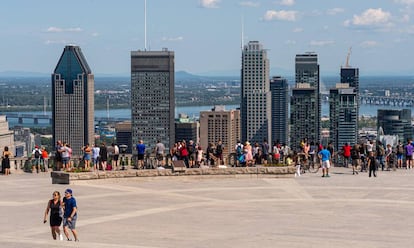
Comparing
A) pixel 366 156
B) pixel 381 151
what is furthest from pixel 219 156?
pixel 381 151

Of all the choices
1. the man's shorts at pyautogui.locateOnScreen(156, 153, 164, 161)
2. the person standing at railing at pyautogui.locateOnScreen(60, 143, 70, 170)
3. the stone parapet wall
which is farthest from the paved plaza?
the man's shorts at pyautogui.locateOnScreen(156, 153, 164, 161)

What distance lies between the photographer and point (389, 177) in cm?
3291

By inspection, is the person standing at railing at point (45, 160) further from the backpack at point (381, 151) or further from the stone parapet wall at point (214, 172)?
the backpack at point (381, 151)

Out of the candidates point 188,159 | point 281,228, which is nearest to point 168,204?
point 281,228

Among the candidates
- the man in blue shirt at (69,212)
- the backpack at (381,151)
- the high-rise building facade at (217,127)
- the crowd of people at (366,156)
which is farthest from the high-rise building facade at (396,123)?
the man in blue shirt at (69,212)

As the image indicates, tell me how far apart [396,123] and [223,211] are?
156115 mm

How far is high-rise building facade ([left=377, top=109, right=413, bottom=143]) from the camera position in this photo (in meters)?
170

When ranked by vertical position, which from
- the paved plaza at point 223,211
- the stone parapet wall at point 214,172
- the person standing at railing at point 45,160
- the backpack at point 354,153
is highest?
the backpack at point 354,153

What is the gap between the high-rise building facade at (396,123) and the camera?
559ft

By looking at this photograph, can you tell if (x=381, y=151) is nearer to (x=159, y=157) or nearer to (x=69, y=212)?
(x=159, y=157)

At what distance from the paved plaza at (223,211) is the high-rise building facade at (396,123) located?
139m

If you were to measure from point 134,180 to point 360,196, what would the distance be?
845 cm

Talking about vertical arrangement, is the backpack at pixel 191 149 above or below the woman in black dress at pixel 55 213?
above

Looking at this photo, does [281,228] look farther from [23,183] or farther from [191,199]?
[23,183]
